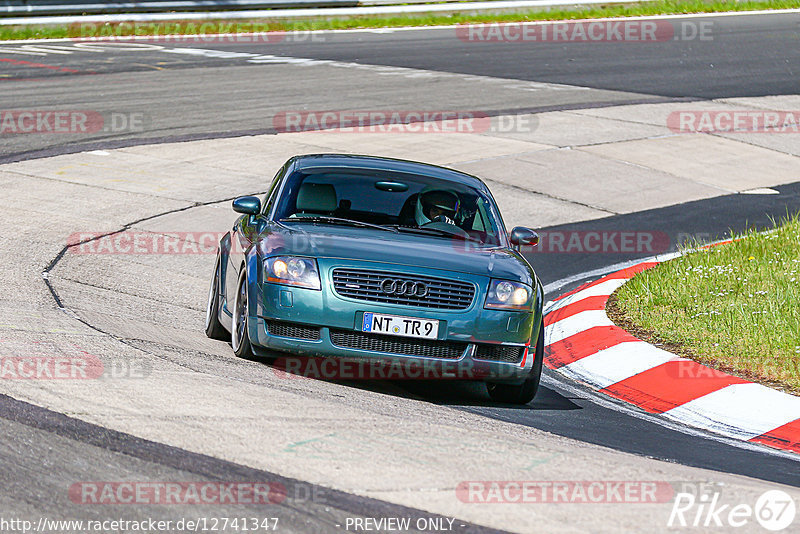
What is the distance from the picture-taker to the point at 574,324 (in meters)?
10.1

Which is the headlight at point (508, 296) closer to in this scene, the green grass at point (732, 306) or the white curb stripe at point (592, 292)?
the green grass at point (732, 306)

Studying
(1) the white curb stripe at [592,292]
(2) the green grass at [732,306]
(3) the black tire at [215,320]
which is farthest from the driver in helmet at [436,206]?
(1) the white curb stripe at [592,292]

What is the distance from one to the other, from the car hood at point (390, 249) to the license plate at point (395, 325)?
0.36 meters

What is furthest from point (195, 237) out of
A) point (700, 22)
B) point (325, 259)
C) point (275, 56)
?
point (700, 22)

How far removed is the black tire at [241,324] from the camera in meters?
7.68

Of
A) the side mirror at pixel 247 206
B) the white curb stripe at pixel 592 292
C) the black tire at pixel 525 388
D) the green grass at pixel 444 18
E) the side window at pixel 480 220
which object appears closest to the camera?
the black tire at pixel 525 388

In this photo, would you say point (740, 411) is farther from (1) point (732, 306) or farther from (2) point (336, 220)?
(2) point (336, 220)

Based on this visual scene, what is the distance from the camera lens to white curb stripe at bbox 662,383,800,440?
7.44m

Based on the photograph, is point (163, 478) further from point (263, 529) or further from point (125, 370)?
point (125, 370)

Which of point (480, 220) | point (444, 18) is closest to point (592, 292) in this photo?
point (480, 220)

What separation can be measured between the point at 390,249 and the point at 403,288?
43 cm

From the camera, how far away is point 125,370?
6574 mm

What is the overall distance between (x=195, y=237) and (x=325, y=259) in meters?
5.49

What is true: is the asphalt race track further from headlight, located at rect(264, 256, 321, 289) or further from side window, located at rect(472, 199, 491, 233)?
side window, located at rect(472, 199, 491, 233)
